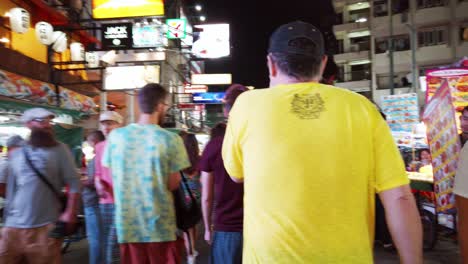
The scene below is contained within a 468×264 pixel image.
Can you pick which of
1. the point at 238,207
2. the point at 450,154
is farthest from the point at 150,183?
the point at 450,154

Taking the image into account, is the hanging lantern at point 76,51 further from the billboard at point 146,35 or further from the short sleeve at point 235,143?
the short sleeve at point 235,143

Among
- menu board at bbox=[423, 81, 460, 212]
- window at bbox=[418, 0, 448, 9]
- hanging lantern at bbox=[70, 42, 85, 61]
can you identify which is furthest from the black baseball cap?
window at bbox=[418, 0, 448, 9]

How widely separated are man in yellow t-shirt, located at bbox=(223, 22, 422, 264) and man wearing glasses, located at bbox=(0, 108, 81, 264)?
8.81ft

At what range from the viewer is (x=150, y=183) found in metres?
3.30

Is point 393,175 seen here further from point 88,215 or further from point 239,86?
point 88,215

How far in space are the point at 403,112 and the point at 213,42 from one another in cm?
1736

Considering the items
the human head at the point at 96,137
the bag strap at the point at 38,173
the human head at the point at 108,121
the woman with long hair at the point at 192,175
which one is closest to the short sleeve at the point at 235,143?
the bag strap at the point at 38,173

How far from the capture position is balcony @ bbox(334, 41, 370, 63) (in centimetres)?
4109

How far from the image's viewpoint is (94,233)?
5633mm

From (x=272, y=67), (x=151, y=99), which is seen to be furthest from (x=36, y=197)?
(x=272, y=67)

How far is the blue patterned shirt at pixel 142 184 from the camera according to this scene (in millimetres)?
3295

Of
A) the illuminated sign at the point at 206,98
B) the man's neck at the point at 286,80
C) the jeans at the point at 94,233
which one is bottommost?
the jeans at the point at 94,233

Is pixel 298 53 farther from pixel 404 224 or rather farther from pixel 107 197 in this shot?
pixel 107 197

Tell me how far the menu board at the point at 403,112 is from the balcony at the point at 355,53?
26952mm
